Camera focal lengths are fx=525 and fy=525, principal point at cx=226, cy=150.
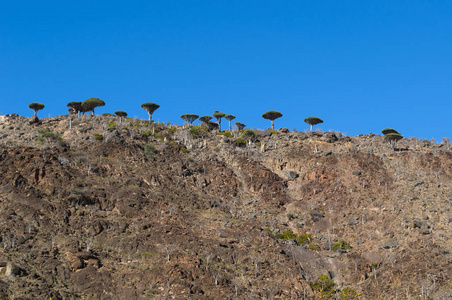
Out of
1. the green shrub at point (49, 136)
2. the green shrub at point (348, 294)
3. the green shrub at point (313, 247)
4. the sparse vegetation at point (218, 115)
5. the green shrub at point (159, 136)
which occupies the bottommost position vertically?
the green shrub at point (348, 294)

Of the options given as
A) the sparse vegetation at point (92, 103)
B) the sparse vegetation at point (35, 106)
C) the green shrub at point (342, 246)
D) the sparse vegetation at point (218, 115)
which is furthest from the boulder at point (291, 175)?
the sparse vegetation at point (35, 106)

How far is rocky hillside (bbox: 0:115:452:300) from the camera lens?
139 feet

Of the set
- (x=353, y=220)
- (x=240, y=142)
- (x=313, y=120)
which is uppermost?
(x=313, y=120)

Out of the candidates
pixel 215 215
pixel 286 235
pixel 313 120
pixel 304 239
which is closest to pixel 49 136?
pixel 215 215

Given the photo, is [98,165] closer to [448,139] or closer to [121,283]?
[121,283]

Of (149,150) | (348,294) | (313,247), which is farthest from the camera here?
(149,150)

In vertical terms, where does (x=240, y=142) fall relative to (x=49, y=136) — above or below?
above

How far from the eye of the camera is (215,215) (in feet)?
181

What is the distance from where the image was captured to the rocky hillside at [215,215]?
42.5 m

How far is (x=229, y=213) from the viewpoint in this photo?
185ft

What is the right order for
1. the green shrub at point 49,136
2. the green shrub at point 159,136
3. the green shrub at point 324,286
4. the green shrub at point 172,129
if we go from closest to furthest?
1. the green shrub at point 324,286
2. the green shrub at point 49,136
3. the green shrub at point 159,136
4. the green shrub at point 172,129

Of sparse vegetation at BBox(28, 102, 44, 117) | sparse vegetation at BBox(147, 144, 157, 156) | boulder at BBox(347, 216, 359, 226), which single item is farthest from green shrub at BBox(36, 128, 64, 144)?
boulder at BBox(347, 216, 359, 226)

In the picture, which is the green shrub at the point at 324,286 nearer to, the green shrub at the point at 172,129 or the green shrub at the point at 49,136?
the green shrub at the point at 172,129

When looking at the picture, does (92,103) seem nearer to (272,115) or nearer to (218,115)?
(218,115)
